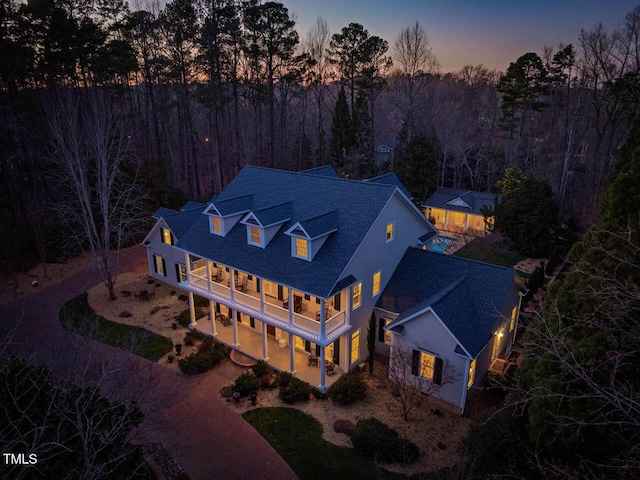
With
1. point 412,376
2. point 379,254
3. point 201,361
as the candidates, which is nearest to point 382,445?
point 412,376

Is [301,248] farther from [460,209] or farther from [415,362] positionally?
[460,209]

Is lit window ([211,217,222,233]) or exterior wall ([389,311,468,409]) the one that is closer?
exterior wall ([389,311,468,409])

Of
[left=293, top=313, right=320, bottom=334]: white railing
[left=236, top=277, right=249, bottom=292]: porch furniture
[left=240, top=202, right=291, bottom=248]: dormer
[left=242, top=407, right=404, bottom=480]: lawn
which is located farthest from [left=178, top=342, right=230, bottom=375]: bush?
[left=240, top=202, right=291, bottom=248]: dormer

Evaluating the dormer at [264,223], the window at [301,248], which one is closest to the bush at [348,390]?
the window at [301,248]

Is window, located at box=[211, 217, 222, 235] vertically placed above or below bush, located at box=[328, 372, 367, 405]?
above

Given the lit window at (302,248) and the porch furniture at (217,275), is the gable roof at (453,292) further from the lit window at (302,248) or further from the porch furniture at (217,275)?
the porch furniture at (217,275)

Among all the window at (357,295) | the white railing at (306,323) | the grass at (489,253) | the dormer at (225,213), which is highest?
the dormer at (225,213)

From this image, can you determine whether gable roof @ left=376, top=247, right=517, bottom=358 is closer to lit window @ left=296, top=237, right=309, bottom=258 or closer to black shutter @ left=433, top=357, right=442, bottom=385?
black shutter @ left=433, top=357, right=442, bottom=385

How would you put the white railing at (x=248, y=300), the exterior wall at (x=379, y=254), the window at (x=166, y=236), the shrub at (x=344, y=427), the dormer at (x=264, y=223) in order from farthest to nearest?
the window at (x=166, y=236) → the white railing at (x=248, y=300) → the dormer at (x=264, y=223) → the exterior wall at (x=379, y=254) → the shrub at (x=344, y=427)
